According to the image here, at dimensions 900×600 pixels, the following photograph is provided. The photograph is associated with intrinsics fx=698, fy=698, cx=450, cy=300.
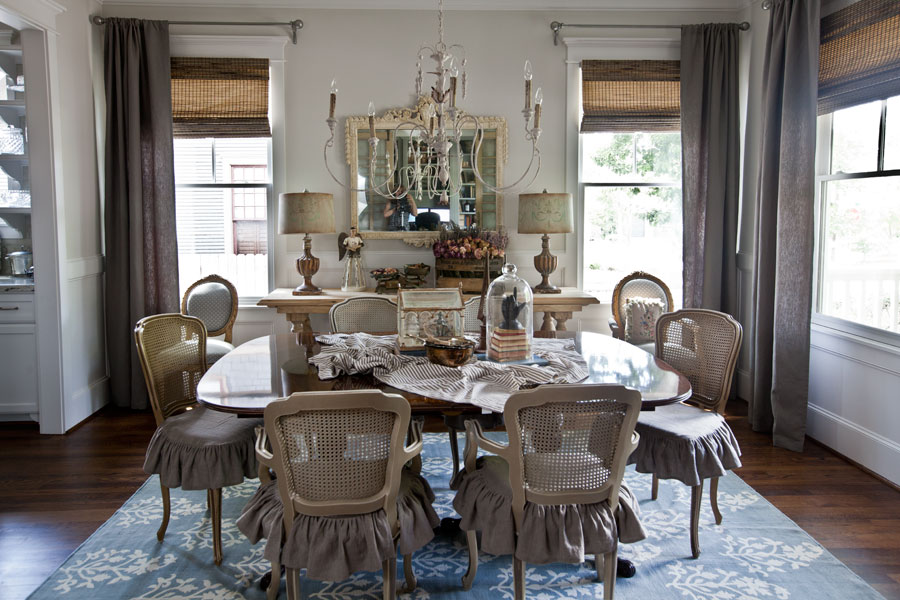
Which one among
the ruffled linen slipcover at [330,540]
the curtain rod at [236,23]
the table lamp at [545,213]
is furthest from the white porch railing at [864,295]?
the curtain rod at [236,23]

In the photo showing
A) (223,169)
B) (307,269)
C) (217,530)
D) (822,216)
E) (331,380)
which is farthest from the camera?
(223,169)

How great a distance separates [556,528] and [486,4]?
3.85 meters

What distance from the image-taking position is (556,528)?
2.11m

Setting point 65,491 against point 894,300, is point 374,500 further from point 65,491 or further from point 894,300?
point 894,300

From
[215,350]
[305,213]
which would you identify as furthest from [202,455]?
[305,213]

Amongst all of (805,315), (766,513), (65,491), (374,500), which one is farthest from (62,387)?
(805,315)

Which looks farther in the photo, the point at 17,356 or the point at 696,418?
the point at 17,356

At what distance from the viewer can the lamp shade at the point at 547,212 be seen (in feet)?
14.8

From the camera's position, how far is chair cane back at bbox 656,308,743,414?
9.59ft

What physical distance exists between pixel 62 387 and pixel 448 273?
2456mm

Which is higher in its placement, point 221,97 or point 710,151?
point 221,97

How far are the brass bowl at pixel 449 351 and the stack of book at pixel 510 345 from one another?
13cm

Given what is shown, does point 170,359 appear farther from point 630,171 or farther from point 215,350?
point 630,171

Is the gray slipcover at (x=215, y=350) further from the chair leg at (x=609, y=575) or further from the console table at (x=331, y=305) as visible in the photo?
the chair leg at (x=609, y=575)
